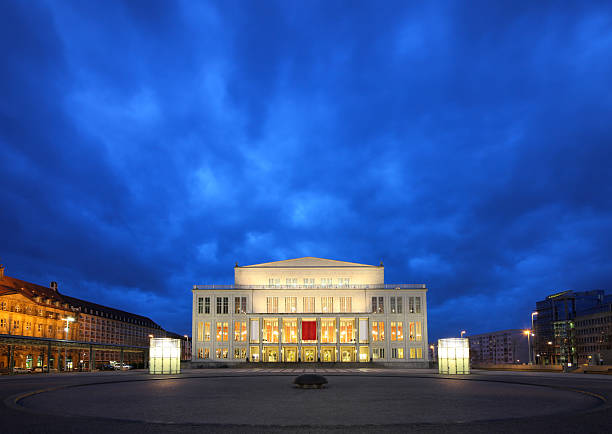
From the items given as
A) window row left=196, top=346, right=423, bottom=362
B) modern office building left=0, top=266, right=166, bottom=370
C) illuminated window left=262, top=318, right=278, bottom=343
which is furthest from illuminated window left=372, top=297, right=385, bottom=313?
modern office building left=0, top=266, right=166, bottom=370

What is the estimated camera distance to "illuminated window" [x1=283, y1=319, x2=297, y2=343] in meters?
95.2

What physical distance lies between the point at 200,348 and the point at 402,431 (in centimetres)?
8735

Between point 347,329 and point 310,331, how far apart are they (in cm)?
726

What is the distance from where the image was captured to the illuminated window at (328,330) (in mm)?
94875

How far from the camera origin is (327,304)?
3826 inches

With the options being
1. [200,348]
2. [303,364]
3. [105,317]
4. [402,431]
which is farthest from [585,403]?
[105,317]

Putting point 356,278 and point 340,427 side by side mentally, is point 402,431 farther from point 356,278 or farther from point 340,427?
point 356,278

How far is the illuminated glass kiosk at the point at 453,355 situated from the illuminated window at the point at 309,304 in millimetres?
49317

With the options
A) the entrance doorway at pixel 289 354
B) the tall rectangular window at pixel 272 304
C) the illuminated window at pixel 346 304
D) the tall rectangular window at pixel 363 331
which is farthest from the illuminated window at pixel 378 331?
the tall rectangular window at pixel 272 304

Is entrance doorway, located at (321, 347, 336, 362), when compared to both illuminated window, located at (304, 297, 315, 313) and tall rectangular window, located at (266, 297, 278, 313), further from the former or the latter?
tall rectangular window, located at (266, 297, 278, 313)

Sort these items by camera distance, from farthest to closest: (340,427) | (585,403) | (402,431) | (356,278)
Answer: (356,278) → (585,403) → (340,427) → (402,431)

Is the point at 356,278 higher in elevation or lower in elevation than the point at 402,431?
higher

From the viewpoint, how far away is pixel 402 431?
1230cm

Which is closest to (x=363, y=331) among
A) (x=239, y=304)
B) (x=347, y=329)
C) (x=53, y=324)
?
(x=347, y=329)
